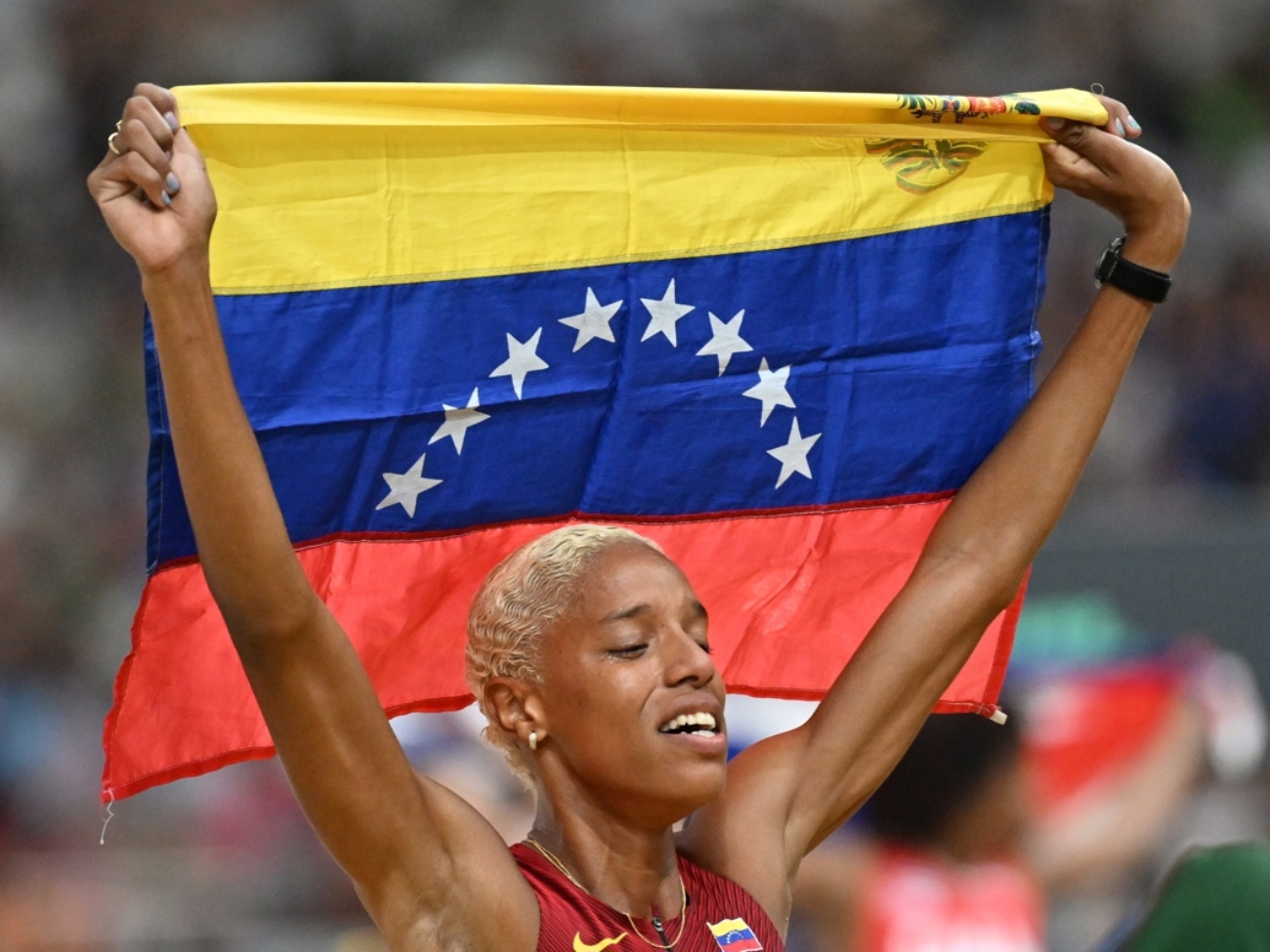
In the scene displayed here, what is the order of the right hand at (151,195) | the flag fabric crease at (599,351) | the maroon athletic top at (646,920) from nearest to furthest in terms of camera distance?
the right hand at (151,195) → the maroon athletic top at (646,920) → the flag fabric crease at (599,351)

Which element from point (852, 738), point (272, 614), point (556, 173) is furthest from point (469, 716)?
point (272, 614)

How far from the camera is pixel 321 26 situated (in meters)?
9.33

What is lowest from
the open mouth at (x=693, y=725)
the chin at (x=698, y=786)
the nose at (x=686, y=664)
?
the chin at (x=698, y=786)

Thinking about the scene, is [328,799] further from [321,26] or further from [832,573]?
[321,26]

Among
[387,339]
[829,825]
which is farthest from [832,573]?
[387,339]

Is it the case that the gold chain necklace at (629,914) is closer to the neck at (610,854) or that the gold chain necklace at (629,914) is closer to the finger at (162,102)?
the neck at (610,854)

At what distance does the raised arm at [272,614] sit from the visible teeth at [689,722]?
354mm

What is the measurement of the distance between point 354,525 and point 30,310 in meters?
6.19

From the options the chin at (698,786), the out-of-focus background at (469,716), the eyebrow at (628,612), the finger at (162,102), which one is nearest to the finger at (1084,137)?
the eyebrow at (628,612)

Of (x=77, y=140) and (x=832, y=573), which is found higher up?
(x=832, y=573)

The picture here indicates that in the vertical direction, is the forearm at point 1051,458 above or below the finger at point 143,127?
below

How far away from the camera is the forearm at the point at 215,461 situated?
8.30 ft

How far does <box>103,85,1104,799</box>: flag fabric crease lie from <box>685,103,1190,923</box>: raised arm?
141 mm

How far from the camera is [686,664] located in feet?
9.58
